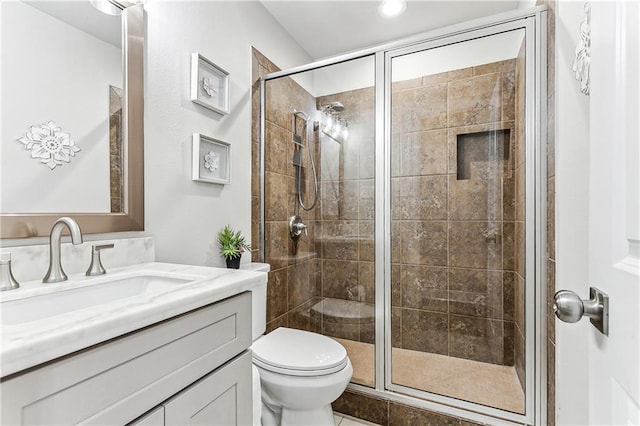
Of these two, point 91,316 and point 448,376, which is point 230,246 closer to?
point 91,316

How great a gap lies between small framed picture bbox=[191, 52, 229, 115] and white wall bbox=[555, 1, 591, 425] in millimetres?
1475

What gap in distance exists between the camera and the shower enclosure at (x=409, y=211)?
1.63 m

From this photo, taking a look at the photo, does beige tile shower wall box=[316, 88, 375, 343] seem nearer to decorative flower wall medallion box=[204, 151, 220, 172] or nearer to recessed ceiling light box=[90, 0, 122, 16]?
decorative flower wall medallion box=[204, 151, 220, 172]

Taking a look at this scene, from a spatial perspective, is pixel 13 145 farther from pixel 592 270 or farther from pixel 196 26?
pixel 592 270

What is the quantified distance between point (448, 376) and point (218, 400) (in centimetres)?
147

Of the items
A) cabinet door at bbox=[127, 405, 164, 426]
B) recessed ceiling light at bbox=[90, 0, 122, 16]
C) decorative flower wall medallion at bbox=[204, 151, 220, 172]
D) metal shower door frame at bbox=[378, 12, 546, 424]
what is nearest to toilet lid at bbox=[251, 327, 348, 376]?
metal shower door frame at bbox=[378, 12, 546, 424]

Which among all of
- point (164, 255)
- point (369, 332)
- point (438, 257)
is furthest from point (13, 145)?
point (438, 257)

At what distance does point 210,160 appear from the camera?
1.50 m

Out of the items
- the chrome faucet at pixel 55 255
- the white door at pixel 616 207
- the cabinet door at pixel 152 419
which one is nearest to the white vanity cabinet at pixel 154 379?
the cabinet door at pixel 152 419

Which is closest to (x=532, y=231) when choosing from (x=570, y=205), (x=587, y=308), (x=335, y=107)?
(x=570, y=205)

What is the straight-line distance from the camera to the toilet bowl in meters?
1.33

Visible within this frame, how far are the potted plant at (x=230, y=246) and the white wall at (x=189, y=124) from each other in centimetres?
4

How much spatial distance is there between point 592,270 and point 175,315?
80cm

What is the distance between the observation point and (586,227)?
41.4 inches
